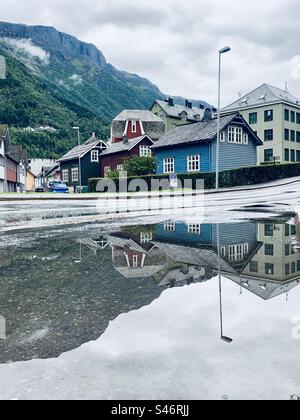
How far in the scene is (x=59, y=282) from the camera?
184 inches

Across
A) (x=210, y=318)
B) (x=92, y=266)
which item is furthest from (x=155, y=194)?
(x=210, y=318)

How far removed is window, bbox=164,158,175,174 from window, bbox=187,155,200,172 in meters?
2.63

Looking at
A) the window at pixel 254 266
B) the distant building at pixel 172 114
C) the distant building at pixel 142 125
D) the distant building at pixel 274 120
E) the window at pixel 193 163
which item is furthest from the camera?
the distant building at pixel 172 114

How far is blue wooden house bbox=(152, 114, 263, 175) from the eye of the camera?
42.6m

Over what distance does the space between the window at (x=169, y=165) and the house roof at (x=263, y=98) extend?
80.4 feet

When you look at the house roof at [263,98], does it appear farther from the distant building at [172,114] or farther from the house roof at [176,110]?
the house roof at [176,110]

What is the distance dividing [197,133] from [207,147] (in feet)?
9.23

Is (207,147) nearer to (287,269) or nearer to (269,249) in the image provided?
(269,249)

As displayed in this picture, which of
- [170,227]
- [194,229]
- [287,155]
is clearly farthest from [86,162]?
[194,229]

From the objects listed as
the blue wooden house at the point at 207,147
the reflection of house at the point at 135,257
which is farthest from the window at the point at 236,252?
the blue wooden house at the point at 207,147

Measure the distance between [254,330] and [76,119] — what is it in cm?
16398

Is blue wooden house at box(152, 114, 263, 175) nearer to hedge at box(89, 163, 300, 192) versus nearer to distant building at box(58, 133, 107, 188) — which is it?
hedge at box(89, 163, 300, 192)

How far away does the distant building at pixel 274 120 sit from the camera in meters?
62.2
